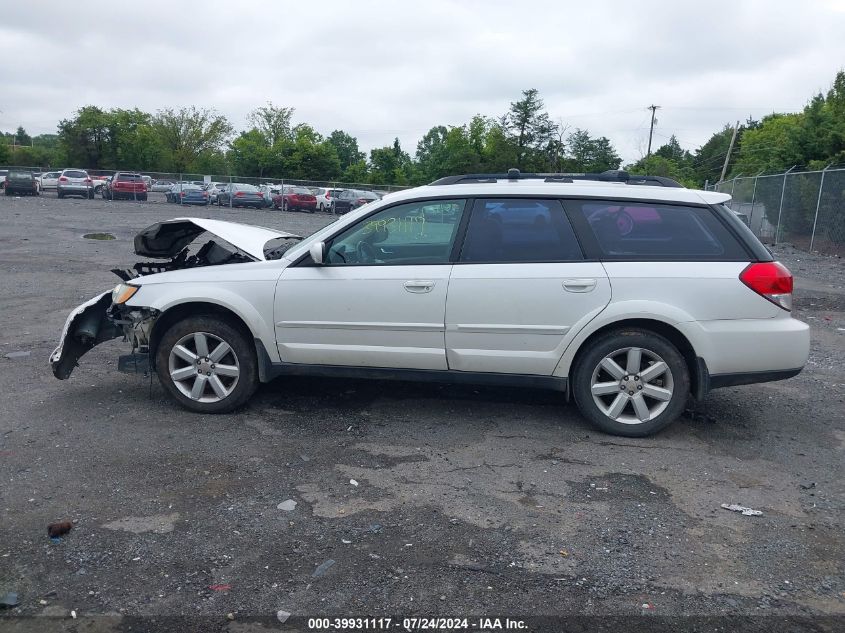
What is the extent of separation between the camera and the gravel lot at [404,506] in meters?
3.32

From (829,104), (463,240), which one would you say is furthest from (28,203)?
(463,240)

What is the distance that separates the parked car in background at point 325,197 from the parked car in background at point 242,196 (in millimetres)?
3814

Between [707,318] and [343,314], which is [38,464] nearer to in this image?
[343,314]

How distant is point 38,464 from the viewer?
4742 mm

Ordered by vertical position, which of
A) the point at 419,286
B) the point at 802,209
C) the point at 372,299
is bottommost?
the point at 372,299

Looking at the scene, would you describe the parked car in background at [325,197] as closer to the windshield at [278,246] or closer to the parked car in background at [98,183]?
the parked car in background at [98,183]

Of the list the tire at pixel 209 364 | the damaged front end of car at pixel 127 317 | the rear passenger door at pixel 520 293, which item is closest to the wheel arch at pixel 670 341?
the rear passenger door at pixel 520 293

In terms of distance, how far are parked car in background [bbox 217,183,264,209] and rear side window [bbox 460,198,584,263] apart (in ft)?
127

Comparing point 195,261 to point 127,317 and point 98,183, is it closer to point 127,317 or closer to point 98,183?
point 127,317

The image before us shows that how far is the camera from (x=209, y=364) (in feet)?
18.4

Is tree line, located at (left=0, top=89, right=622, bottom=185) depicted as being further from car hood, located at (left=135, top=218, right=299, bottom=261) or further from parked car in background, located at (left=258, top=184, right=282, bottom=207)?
car hood, located at (left=135, top=218, right=299, bottom=261)

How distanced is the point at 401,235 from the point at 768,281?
8.52ft

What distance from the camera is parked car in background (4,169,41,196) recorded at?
4188cm

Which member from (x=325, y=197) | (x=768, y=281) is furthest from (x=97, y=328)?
(x=325, y=197)
